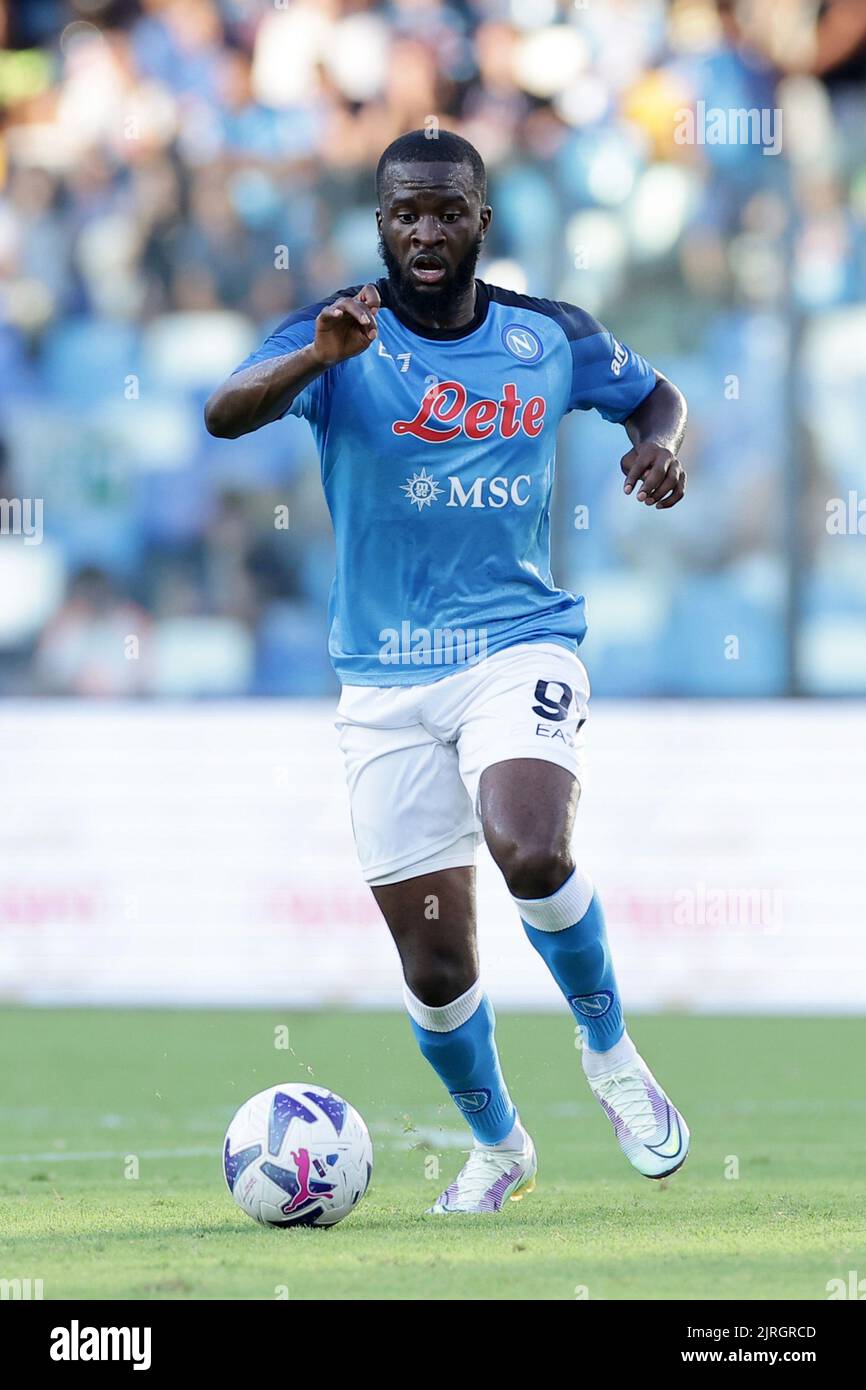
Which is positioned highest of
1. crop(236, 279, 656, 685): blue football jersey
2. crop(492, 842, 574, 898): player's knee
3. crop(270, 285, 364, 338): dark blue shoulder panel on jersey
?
crop(270, 285, 364, 338): dark blue shoulder panel on jersey

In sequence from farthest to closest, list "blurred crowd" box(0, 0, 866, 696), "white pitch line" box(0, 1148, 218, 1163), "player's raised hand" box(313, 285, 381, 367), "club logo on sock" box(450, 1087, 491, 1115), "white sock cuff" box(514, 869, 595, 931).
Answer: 1. "blurred crowd" box(0, 0, 866, 696)
2. "white pitch line" box(0, 1148, 218, 1163)
3. "club logo on sock" box(450, 1087, 491, 1115)
4. "white sock cuff" box(514, 869, 595, 931)
5. "player's raised hand" box(313, 285, 381, 367)

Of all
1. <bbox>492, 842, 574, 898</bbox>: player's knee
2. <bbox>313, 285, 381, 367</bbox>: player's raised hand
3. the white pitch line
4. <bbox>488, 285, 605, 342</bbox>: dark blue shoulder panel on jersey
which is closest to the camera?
<bbox>313, 285, 381, 367</bbox>: player's raised hand

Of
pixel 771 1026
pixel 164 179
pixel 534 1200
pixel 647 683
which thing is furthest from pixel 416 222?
pixel 164 179

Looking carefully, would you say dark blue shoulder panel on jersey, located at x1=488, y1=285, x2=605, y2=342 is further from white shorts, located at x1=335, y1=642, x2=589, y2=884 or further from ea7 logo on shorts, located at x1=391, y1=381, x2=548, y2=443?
white shorts, located at x1=335, y1=642, x2=589, y2=884

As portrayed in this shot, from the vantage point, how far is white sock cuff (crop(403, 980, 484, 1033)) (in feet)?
20.4

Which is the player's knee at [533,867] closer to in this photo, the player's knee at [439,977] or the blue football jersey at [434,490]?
the player's knee at [439,977]

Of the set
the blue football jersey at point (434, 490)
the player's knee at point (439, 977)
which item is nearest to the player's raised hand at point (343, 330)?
the blue football jersey at point (434, 490)

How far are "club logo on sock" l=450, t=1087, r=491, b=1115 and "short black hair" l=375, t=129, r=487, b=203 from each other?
7.99ft

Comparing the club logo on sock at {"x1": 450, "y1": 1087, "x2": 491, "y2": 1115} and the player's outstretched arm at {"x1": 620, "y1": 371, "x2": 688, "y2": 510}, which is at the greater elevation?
the player's outstretched arm at {"x1": 620, "y1": 371, "x2": 688, "y2": 510}

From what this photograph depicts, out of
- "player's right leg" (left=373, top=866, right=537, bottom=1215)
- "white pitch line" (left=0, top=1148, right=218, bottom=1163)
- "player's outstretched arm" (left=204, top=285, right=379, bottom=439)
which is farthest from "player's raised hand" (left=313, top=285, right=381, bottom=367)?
"white pitch line" (left=0, top=1148, right=218, bottom=1163)

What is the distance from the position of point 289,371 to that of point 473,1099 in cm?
210

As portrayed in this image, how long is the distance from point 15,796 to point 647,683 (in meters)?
3.66

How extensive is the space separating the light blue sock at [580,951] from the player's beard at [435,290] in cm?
157
